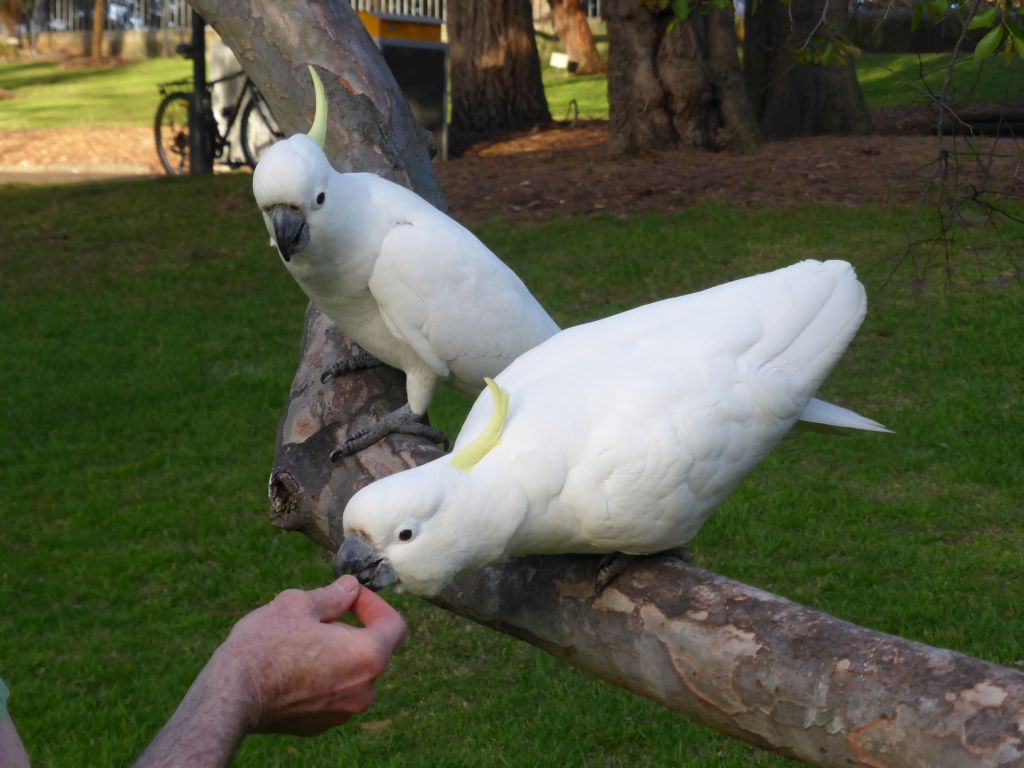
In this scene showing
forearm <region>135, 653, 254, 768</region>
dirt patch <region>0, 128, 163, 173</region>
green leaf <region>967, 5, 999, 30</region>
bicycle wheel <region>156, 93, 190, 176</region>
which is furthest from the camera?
dirt patch <region>0, 128, 163, 173</region>

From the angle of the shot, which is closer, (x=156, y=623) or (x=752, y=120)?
(x=156, y=623)

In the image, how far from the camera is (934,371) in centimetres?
552

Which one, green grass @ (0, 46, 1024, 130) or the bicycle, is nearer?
the bicycle

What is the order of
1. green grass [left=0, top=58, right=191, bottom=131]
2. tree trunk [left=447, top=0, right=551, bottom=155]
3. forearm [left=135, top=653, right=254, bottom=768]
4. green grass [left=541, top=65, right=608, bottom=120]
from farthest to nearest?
green grass [left=0, top=58, right=191, bottom=131]
green grass [left=541, top=65, right=608, bottom=120]
tree trunk [left=447, top=0, right=551, bottom=155]
forearm [left=135, top=653, right=254, bottom=768]

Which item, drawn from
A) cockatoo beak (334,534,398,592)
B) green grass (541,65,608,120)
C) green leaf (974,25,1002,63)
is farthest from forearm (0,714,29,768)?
green grass (541,65,608,120)

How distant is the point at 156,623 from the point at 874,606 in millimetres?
2383

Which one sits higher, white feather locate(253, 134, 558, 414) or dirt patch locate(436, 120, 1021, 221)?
dirt patch locate(436, 120, 1021, 221)

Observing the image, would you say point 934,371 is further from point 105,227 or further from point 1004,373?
point 105,227

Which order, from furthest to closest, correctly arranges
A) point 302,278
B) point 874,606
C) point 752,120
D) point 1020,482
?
point 752,120 → point 1020,482 → point 874,606 → point 302,278

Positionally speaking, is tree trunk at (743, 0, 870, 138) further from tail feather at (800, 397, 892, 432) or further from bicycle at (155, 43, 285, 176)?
tail feather at (800, 397, 892, 432)

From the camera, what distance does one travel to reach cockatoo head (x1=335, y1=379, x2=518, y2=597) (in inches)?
73.2

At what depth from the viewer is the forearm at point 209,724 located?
1450mm

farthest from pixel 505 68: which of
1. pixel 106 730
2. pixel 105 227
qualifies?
pixel 106 730

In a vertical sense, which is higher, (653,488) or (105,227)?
(105,227)
